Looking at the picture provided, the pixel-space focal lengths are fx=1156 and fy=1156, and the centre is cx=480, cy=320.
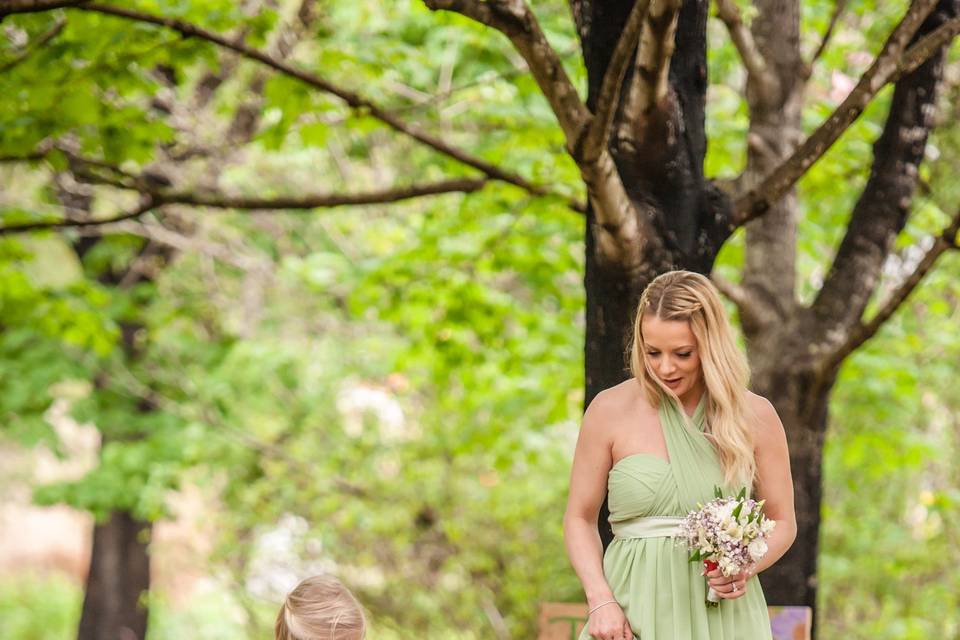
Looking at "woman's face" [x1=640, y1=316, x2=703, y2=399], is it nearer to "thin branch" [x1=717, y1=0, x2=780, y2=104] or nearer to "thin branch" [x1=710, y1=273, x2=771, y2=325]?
"thin branch" [x1=710, y1=273, x2=771, y2=325]

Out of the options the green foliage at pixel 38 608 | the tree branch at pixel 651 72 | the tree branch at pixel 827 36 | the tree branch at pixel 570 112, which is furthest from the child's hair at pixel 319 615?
the green foliage at pixel 38 608

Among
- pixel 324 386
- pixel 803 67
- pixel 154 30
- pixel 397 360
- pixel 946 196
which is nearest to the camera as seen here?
pixel 154 30

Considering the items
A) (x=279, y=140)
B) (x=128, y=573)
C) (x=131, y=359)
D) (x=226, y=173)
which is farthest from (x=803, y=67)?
(x=128, y=573)

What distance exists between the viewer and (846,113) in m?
3.93

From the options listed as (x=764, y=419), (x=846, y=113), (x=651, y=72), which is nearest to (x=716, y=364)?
Answer: (x=764, y=419)

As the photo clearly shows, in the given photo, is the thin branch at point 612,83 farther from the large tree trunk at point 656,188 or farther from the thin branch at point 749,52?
the thin branch at point 749,52

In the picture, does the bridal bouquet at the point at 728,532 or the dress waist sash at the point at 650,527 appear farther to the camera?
the dress waist sash at the point at 650,527

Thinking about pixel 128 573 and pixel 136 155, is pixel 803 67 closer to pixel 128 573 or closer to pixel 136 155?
pixel 136 155

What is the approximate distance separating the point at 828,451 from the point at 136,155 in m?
6.33

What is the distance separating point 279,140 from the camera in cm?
581

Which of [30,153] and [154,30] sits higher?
[154,30]

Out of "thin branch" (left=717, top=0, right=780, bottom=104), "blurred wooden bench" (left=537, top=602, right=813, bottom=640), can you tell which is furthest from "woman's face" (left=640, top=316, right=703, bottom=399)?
"thin branch" (left=717, top=0, right=780, bottom=104)

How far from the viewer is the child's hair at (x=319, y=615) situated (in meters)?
3.24

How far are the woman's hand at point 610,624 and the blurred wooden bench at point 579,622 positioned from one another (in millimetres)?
1086
